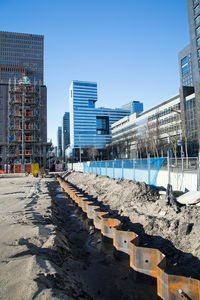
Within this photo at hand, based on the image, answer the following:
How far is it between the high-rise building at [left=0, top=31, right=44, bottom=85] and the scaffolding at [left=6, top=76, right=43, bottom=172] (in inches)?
1541

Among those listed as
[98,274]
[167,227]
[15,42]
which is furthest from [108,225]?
[15,42]

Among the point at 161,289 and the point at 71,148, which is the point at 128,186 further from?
the point at 71,148

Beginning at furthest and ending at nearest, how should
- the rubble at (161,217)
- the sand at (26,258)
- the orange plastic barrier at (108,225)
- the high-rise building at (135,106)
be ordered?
the high-rise building at (135,106) < the orange plastic barrier at (108,225) < the rubble at (161,217) < the sand at (26,258)

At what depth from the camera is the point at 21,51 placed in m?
91.2

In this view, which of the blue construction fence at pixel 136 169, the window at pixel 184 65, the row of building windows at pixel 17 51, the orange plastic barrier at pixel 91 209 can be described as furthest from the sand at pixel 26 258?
the row of building windows at pixel 17 51

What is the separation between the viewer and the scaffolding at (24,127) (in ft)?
167

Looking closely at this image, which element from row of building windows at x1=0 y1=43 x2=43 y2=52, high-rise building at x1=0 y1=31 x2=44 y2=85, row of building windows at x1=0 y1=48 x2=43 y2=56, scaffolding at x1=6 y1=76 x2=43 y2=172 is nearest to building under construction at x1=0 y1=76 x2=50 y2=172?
scaffolding at x1=6 y1=76 x2=43 y2=172

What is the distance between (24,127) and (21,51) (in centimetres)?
5521

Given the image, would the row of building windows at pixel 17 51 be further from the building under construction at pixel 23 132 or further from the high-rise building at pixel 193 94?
the high-rise building at pixel 193 94

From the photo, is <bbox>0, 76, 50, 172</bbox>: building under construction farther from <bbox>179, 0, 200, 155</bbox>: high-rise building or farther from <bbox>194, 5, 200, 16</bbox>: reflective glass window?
<bbox>194, 5, 200, 16</bbox>: reflective glass window

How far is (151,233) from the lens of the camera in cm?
721

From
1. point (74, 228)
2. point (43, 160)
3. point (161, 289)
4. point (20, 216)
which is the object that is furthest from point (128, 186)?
point (43, 160)

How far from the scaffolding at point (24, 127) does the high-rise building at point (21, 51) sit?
3914 cm

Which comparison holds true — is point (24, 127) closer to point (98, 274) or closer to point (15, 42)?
point (98, 274)
